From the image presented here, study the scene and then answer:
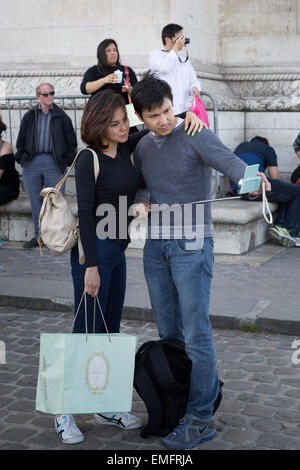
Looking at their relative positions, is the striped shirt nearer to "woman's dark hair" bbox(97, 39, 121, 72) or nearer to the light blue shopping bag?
"woman's dark hair" bbox(97, 39, 121, 72)

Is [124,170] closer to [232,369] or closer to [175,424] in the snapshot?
[175,424]

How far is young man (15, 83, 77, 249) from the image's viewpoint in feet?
27.1

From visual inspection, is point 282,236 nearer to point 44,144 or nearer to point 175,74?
point 175,74

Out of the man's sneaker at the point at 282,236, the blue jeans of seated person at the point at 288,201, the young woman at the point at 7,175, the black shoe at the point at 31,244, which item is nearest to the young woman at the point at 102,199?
the black shoe at the point at 31,244

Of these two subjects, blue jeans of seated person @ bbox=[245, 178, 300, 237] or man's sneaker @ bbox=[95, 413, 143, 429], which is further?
blue jeans of seated person @ bbox=[245, 178, 300, 237]

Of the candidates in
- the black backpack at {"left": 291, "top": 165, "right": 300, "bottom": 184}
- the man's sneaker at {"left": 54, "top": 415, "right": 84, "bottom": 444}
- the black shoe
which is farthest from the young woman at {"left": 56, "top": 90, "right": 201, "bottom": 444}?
the black backpack at {"left": 291, "top": 165, "right": 300, "bottom": 184}

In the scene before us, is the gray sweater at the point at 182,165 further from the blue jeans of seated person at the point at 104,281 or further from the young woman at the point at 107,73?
the young woman at the point at 107,73

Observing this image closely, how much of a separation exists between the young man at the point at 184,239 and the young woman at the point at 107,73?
3.93 m

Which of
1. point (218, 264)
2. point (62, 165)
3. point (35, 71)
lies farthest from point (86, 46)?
point (218, 264)

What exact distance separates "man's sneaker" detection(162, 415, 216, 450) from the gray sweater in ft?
3.02

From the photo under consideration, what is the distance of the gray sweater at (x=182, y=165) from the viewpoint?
11.3ft

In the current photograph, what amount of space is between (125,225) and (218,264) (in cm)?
386

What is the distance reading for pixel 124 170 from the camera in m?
3.62

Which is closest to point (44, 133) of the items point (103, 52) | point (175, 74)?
point (103, 52)
